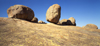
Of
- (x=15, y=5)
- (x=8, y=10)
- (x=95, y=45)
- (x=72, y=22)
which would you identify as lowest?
(x=95, y=45)

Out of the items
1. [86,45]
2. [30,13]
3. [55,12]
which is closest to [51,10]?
[55,12]

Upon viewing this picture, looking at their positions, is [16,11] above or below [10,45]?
above

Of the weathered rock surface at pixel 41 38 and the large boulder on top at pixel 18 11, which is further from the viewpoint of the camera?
the large boulder on top at pixel 18 11

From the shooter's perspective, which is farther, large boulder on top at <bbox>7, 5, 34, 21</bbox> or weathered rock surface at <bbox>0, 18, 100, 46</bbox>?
large boulder on top at <bbox>7, 5, 34, 21</bbox>

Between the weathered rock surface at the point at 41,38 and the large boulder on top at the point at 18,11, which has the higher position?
the large boulder on top at the point at 18,11

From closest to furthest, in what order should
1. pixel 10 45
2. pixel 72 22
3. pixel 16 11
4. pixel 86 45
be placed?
pixel 10 45
pixel 86 45
pixel 16 11
pixel 72 22

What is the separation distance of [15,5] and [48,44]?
6.32 metres

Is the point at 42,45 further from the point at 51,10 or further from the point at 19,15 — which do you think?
the point at 51,10

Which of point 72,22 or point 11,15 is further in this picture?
point 72,22

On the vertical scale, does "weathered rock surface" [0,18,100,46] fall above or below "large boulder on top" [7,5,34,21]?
below

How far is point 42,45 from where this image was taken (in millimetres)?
1509

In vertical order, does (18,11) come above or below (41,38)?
above

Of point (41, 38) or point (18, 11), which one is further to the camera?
point (18, 11)

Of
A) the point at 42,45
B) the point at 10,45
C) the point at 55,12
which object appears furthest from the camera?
the point at 55,12
